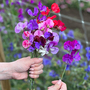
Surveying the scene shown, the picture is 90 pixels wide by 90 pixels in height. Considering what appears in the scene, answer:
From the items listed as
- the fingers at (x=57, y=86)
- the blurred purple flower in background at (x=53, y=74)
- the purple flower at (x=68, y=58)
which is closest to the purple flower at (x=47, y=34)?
the purple flower at (x=68, y=58)

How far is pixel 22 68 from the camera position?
781mm

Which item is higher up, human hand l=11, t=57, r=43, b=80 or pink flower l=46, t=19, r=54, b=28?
pink flower l=46, t=19, r=54, b=28

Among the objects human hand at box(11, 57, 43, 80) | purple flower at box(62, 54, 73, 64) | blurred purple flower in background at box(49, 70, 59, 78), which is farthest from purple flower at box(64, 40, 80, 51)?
blurred purple flower in background at box(49, 70, 59, 78)

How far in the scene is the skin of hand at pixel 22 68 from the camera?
727mm

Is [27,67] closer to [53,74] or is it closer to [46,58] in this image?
[53,74]

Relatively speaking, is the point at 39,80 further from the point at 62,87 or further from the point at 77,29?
the point at 77,29

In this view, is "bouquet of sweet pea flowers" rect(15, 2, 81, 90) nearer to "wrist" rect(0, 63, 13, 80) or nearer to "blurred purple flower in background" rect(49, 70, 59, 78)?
"wrist" rect(0, 63, 13, 80)

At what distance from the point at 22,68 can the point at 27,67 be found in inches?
1.5

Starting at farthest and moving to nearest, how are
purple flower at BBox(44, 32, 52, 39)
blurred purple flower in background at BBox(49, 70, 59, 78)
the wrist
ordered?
blurred purple flower in background at BBox(49, 70, 59, 78)
the wrist
purple flower at BBox(44, 32, 52, 39)

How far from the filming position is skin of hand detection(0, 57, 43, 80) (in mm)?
727

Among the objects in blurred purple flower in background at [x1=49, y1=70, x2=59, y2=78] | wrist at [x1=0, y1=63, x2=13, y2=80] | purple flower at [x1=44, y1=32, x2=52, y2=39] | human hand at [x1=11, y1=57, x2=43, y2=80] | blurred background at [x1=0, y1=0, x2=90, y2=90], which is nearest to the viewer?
purple flower at [x1=44, y1=32, x2=52, y2=39]

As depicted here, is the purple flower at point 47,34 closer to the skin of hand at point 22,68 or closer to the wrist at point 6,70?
the skin of hand at point 22,68

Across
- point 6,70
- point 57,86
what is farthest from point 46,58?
point 57,86

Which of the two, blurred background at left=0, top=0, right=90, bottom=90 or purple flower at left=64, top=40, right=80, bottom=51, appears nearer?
purple flower at left=64, top=40, right=80, bottom=51
